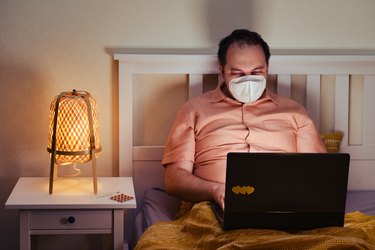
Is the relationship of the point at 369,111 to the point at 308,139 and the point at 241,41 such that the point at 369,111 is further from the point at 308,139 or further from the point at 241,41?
the point at 241,41

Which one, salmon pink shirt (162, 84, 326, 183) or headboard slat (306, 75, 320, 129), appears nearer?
salmon pink shirt (162, 84, 326, 183)

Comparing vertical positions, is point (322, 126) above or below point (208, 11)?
below

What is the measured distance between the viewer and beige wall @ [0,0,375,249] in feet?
8.48

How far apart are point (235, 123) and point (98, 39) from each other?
0.62 m

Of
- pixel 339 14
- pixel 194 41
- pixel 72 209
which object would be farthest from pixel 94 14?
pixel 339 14

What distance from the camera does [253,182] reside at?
1845mm

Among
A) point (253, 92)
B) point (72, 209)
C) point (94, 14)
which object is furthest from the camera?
point (94, 14)

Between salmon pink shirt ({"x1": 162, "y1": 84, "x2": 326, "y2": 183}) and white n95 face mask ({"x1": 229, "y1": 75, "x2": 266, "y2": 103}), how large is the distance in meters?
0.08

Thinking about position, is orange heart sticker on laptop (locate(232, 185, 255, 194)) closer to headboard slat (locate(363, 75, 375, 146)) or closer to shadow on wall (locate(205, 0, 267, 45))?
shadow on wall (locate(205, 0, 267, 45))

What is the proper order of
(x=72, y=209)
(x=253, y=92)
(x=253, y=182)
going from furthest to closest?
(x=253, y=92) < (x=72, y=209) < (x=253, y=182)

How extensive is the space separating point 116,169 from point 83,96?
468 millimetres

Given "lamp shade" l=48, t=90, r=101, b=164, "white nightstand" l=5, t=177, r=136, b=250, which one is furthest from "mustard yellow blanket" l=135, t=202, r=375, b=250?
"lamp shade" l=48, t=90, r=101, b=164

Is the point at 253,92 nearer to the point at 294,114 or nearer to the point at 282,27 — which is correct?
the point at 294,114

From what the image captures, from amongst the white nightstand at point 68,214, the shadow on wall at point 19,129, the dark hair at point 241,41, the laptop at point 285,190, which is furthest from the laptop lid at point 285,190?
the shadow on wall at point 19,129
